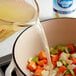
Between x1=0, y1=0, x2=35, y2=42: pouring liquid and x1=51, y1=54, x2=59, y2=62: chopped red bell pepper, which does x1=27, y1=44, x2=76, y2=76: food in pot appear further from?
x1=0, y1=0, x2=35, y2=42: pouring liquid

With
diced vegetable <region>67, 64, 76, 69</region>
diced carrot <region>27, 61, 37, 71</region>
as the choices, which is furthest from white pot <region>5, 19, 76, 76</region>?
diced vegetable <region>67, 64, 76, 69</region>

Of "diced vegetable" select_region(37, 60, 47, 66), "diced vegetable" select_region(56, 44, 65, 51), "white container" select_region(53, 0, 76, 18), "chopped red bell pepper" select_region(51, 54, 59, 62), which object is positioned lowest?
"diced vegetable" select_region(37, 60, 47, 66)

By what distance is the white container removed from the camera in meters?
1.00

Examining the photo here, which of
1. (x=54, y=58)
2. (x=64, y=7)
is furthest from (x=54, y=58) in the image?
(x=64, y=7)

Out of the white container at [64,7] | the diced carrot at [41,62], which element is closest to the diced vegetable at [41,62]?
the diced carrot at [41,62]

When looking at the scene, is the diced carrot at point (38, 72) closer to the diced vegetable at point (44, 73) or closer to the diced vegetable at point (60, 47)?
the diced vegetable at point (44, 73)

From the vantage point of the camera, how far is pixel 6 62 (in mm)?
983

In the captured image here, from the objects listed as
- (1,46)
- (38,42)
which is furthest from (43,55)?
(1,46)

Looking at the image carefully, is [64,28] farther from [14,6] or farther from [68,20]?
[14,6]

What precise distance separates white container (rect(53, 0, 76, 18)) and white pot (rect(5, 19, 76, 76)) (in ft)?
0.11

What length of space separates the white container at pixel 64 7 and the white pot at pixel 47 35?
0.03m

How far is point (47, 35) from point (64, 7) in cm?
11

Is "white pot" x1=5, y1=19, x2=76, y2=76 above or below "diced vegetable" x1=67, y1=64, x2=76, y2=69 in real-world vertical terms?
above

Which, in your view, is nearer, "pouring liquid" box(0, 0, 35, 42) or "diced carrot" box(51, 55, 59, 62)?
"pouring liquid" box(0, 0, 35, 42)
